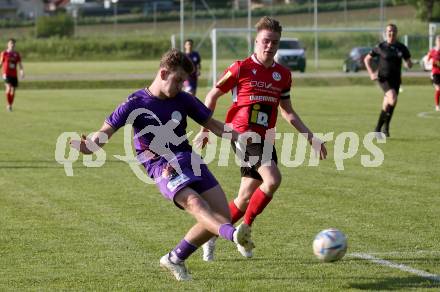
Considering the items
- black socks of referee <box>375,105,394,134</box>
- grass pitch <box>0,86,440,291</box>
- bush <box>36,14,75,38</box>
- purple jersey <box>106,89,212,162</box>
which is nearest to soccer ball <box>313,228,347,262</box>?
grass pitch <box>0,86,440,291</box>

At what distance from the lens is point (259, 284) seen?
25.0ft

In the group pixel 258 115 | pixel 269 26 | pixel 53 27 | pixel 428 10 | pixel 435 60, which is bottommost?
pixel 53 27

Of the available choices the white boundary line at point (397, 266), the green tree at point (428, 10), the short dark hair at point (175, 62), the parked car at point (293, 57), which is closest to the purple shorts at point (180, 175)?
the short dark hair at point (175, 62)

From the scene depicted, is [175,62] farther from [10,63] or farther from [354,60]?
[354,60]

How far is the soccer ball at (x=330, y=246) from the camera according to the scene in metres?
7.68

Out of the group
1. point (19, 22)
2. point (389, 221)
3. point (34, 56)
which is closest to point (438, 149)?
point (389, 221)

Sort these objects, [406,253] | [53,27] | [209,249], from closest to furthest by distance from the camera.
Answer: [209,249] → [406,253] → [53,27]

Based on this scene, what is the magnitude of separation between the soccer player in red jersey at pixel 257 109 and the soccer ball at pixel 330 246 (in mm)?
1190

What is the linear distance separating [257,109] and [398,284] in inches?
93.4

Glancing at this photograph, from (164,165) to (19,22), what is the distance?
254 feet

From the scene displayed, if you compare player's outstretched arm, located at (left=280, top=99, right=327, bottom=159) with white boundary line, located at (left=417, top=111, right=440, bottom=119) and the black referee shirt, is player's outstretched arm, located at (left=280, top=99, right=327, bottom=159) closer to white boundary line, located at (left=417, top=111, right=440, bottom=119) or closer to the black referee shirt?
the black referee shirt

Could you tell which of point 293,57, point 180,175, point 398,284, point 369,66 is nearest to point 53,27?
point 293,57

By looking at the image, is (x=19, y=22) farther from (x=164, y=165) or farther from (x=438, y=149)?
(x=164, y=165)

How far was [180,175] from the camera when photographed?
7570 millimetres
